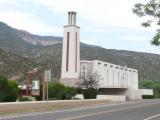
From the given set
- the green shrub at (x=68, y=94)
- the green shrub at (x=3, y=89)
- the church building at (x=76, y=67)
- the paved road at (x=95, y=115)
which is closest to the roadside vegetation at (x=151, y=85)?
the church building at (x=76, y=67)

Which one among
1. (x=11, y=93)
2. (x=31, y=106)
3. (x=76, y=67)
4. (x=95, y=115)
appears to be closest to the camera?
(x=95, y=115)

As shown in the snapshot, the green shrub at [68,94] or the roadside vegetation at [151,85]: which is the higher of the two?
the roadside vegetation at [151,85]

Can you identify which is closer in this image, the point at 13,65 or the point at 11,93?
the point at 11,93

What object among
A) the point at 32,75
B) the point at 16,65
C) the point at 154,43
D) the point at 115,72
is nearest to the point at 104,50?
the point at 115,72

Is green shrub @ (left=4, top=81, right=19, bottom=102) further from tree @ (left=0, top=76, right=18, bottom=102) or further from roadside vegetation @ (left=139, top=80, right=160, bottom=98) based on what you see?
roadside vegetation @ (left=139, top=80, right=160, bottom=98)

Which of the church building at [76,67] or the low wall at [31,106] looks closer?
the low wall at [31,106]

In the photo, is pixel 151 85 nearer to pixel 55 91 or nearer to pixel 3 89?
pixel 55 91

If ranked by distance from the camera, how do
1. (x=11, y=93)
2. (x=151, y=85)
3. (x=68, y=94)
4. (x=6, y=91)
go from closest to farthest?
1. (x=6, y=91)
2. (x=11, y=93)
3. (x=68, y=94)
4. (x=151, y=85)

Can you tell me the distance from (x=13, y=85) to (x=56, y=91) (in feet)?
46.7

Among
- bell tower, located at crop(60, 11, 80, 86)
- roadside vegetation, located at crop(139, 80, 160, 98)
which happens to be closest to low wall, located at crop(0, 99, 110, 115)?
bell tower, located at crop(60, 11, 80, 86)

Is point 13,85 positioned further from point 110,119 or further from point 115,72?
point 115,72

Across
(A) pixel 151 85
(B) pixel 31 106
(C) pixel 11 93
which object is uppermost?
(A) pixel 151 85

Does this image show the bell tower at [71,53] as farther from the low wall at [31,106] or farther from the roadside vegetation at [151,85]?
the low wall at [31,106]

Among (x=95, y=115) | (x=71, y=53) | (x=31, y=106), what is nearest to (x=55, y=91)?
(x=31, y=106)
